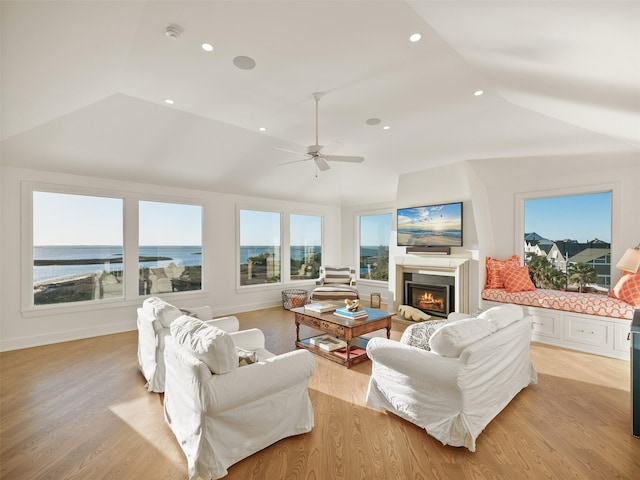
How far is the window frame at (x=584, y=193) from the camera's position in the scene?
4.20 m

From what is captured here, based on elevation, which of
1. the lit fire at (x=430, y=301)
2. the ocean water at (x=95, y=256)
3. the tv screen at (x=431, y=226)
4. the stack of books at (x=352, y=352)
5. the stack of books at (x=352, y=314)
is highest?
the tv screen at (x=431, y=226)

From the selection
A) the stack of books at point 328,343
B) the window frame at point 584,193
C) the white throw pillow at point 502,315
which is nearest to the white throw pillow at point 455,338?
the white throw pillow at point 502,315

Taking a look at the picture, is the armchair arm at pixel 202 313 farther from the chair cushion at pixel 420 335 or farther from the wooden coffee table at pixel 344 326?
the chair cushion at pixel 420 335

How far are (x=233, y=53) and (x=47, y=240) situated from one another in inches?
161

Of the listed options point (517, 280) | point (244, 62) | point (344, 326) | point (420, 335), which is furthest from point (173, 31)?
point (517, 280)

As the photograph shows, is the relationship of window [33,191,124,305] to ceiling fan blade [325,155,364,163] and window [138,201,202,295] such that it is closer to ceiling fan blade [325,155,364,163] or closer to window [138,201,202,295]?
window [138,201,202,295]

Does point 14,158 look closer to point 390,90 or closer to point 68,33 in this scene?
point 68,33

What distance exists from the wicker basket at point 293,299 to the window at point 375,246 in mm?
1968

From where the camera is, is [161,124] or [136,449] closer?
[136,449]

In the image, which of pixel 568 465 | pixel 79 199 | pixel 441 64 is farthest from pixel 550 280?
pixel 79 199

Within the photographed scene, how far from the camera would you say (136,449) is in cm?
210

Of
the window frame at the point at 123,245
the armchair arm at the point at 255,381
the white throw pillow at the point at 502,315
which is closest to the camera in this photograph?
the armchair arm at the point at 255,381

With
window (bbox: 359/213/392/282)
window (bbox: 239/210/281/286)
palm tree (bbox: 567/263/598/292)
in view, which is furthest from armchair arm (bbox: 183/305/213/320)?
palm tree (bbox: 567/263/598/292)

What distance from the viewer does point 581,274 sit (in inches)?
182
